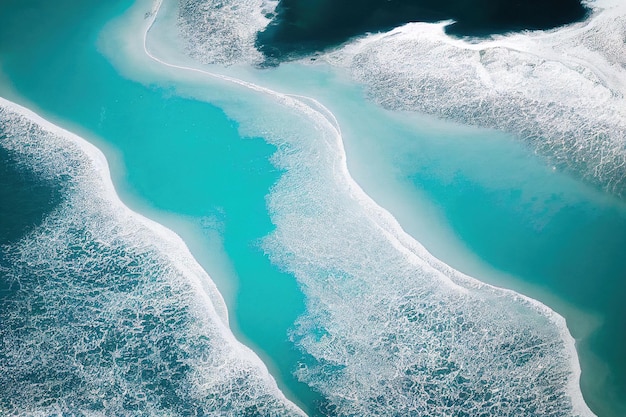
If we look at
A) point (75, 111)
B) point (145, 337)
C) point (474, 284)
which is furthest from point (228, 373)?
point (75, 111)

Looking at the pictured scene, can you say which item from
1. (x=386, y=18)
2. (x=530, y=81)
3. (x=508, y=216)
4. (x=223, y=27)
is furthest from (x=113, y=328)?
(x=530, y=81)

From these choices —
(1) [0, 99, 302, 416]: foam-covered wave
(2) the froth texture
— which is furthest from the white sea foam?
(1) [0, 99, 302, 416]: foam-covered wave

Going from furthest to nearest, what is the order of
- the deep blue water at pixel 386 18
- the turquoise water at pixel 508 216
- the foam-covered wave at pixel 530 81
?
1. the deep blue water at pixel 386 18
2. the foam-covered wave at pixel 530 81
3. the turquoise water at pixel 508 216

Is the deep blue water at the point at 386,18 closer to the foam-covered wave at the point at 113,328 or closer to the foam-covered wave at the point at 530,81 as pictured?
the foam-covered wave at the point at 530,81

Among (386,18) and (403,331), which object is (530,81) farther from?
(403,331)

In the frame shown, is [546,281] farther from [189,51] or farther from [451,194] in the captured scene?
[189,51]

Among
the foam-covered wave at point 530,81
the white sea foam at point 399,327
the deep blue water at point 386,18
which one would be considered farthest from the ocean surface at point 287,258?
the deep blue water at point 386,18
